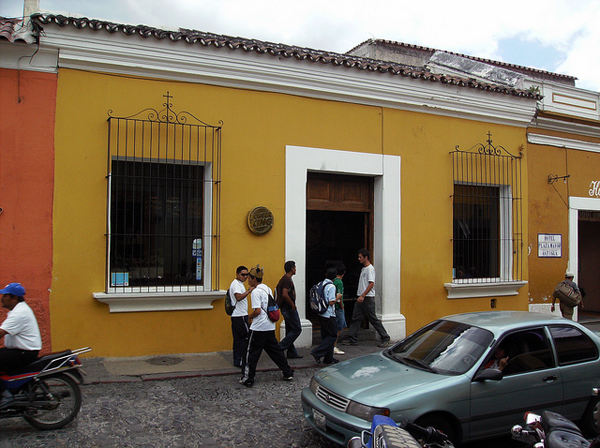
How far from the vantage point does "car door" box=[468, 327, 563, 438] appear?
462 cm

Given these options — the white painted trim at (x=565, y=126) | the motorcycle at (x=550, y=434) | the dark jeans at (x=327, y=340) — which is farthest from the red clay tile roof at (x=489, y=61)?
the motorcycle at (x=550, y=434)

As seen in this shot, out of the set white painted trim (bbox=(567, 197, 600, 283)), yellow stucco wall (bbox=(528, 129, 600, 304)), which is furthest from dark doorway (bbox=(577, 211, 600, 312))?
yellow stucco wall (bbox=(528, 129, 600, 304))

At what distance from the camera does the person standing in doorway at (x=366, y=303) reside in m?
8.90

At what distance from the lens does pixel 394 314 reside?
9.63 meters

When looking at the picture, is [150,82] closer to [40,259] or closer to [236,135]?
[236,135]

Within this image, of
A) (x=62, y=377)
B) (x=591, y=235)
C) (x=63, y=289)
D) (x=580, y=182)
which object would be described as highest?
(x=580, y=182)

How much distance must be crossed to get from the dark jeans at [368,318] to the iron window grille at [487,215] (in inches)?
89.4

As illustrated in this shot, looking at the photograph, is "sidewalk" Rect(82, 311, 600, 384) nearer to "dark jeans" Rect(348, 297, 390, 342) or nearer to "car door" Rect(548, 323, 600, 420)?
"dark jeans" Rect(348, 297, 390, 342)

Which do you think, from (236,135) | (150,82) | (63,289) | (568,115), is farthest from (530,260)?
(63,289)

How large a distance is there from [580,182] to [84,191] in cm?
1079

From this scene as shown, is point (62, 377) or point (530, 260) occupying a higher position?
point (530, 260)

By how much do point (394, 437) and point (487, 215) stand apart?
8837 mm

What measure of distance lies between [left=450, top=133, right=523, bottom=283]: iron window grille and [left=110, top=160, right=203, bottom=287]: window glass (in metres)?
5.35

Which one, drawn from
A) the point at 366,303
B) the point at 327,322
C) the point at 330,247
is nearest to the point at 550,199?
the point at 330,247
